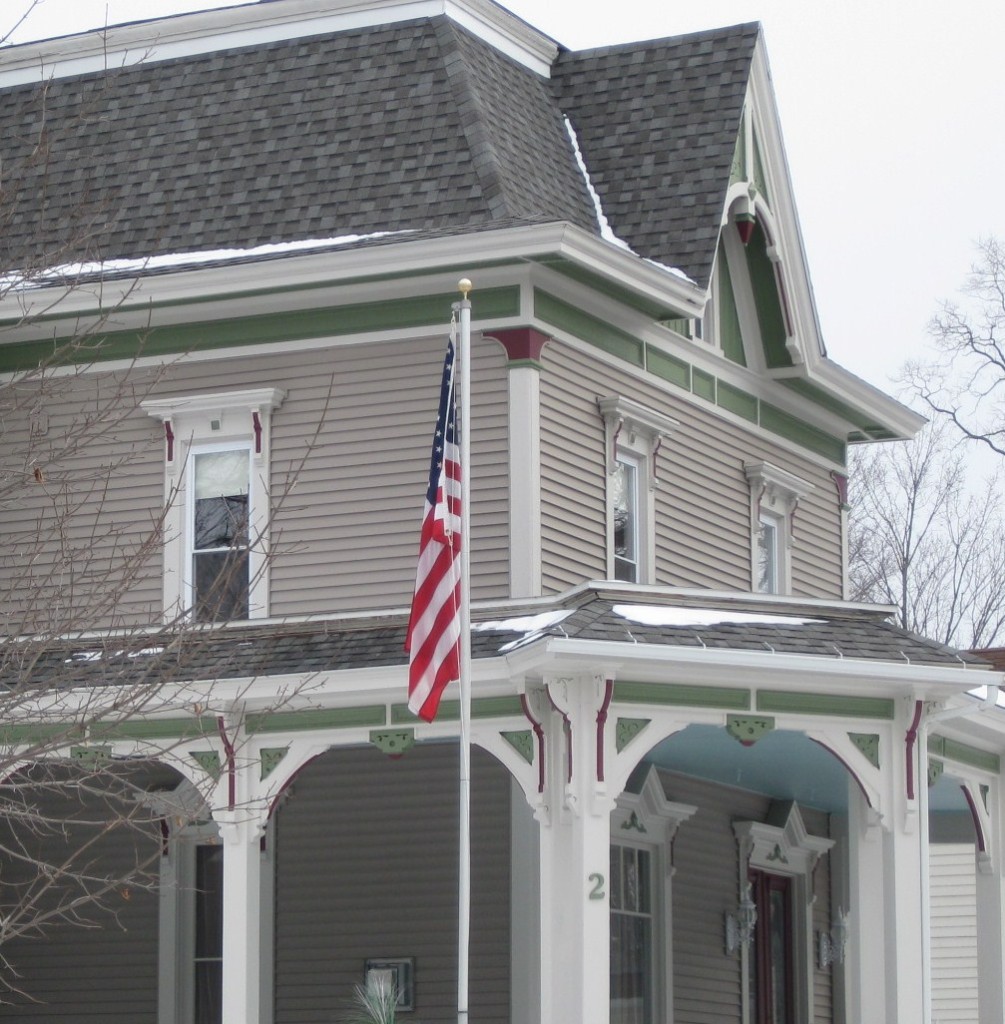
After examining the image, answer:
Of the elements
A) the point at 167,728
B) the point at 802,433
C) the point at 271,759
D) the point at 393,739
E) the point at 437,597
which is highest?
the point at 802,433

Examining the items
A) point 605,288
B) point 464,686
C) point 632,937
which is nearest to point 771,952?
point 632,937

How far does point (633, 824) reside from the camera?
18.5m

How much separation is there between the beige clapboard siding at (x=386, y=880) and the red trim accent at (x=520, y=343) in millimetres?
3163

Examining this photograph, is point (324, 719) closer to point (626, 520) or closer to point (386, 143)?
point (626, 520)

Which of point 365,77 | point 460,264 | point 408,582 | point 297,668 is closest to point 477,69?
point 365,77

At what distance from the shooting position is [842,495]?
22844 mm

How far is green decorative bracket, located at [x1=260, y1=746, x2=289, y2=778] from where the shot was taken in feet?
50.7

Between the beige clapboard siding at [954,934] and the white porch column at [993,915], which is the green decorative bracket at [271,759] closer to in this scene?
the white porch column at [993,915]

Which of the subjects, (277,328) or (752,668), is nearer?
(752,668)

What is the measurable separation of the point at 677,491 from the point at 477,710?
5.00 m

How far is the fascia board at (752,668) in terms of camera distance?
13.9 m

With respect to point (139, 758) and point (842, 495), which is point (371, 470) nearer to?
point (139, 758)

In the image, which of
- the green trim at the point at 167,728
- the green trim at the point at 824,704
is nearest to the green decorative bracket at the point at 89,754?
the green trim at the point at 167,728

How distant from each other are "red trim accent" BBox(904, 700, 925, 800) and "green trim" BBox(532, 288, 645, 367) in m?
4.35
